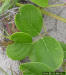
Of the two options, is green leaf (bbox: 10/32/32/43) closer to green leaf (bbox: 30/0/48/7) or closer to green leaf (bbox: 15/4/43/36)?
green leaf (bbox: 15/4/43/36)

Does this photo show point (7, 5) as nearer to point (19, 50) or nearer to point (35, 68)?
point (19, 50)

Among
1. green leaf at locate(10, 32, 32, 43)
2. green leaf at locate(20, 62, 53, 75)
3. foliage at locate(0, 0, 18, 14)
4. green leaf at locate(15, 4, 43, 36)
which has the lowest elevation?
green leaf at locate(20, 62, 53, 75)

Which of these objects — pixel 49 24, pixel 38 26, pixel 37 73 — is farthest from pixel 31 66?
pixel 49 24

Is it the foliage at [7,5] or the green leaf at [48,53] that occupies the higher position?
the foliage at [7,5]

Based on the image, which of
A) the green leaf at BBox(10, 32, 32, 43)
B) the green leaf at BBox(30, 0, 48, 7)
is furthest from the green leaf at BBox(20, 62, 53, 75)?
the green leaf at BBox(30, 0, 48, 7)

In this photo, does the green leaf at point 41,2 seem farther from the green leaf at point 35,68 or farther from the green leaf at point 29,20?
the green leaf at point 35,68

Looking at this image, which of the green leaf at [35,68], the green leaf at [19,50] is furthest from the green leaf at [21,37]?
the green leaf at [35,68]
